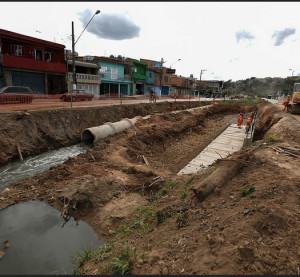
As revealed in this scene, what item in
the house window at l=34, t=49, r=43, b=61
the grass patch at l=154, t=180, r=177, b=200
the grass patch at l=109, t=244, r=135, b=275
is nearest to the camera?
the grass patch at l=109, t=244, r=135, b=275

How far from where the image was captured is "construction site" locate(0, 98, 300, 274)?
4.40 m

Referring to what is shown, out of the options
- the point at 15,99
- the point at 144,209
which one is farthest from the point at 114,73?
the point at 144,209

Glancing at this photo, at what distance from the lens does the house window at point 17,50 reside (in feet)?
94.7

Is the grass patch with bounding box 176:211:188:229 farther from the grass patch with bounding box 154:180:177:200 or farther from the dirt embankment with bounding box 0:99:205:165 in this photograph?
the dirt embankment with bounding box 0:99:205:165

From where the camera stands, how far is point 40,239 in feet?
23.0

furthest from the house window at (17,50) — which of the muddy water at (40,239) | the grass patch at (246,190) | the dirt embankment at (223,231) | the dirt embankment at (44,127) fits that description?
the grass patch at (246,190)

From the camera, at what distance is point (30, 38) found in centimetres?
2870

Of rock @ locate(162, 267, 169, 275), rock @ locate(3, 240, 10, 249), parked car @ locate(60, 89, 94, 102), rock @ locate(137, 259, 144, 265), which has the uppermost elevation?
parked car @ locate(60, 89, 94, 102)

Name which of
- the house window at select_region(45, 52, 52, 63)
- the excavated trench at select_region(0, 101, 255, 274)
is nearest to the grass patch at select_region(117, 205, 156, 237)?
the excavated trench at select_region(0, 101, 255, 274)

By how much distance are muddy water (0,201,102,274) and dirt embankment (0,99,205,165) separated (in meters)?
5.78

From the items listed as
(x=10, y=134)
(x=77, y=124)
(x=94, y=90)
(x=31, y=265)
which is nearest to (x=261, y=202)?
(x=31, y=265)

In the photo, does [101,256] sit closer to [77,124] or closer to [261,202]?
[261,202]

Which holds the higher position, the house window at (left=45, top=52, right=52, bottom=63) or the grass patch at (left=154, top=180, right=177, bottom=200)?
the house window at (left=45, top=52, right=52, bottom=63)

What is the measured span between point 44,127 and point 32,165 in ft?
13.1
